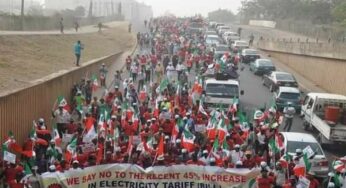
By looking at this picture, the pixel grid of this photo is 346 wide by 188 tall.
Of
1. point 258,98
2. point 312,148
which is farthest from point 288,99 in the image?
point 312,148

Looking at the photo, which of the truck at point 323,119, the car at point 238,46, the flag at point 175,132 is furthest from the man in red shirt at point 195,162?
the car at point 238,46

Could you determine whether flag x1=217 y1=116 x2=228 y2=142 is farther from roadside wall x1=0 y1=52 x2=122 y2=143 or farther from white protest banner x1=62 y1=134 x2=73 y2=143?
roadside wall x1=0 y1=52 x2=122 y2=143

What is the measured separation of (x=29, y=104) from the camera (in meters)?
18.6

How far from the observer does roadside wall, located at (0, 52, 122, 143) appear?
1645cm

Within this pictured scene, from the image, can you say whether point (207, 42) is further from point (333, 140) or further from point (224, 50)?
point (333, 140)

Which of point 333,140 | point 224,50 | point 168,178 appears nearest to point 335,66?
point 224,50

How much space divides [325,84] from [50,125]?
867 inches

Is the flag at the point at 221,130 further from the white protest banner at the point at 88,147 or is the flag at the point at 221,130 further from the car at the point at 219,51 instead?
the car at the point at 219,51

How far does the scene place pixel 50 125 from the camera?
20719mm

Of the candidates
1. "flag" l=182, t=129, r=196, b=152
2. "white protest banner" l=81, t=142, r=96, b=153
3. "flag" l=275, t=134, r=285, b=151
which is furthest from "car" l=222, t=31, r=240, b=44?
"white protest banner" l=81, t=142, r=96, b=153

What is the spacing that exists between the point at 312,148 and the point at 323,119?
5085mm

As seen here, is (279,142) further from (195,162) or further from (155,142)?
(195,162)

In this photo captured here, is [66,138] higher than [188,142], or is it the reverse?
[188,142]

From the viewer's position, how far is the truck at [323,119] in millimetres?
19844
